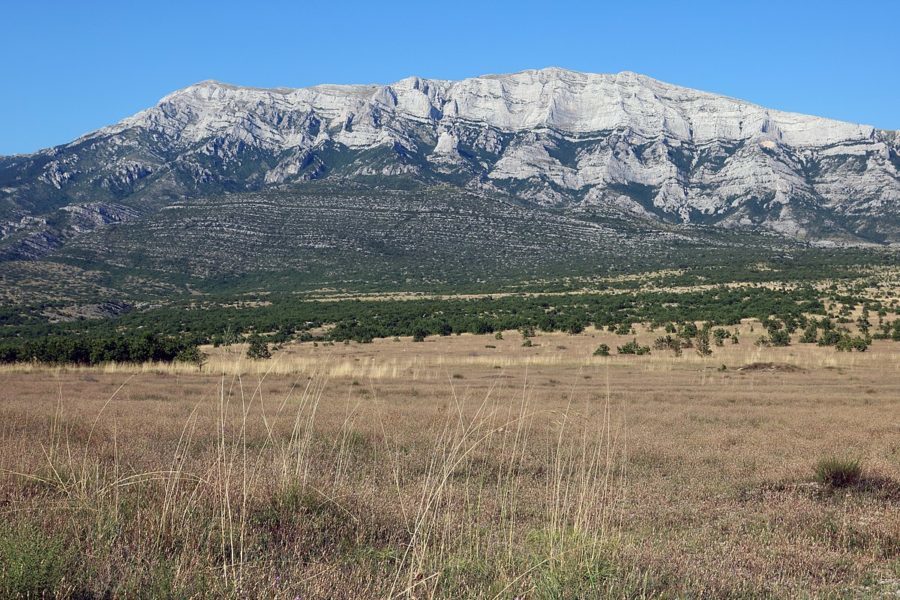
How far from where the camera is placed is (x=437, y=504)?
518 centimetres

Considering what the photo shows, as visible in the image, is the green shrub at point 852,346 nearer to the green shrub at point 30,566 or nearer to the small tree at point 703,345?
the small tree at point 703,345

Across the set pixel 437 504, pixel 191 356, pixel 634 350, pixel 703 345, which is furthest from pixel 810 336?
pixel 437 504

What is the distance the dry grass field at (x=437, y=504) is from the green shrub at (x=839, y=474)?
0.17 m

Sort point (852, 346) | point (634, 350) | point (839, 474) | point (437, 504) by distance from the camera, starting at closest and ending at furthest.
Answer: point (437, 504)
point (839, 474)
point (852, 346)
point (634, 350)

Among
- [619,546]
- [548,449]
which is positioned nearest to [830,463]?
[548,449]

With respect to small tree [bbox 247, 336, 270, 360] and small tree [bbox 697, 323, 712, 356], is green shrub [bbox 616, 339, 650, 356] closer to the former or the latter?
small tree [bbox 697, 323, 712, 356]

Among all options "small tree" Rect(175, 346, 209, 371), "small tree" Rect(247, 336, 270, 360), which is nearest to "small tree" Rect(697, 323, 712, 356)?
"small tree" Rect(247, 336, 270, 360)

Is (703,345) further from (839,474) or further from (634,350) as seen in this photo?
(839,474)

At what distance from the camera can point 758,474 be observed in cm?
992

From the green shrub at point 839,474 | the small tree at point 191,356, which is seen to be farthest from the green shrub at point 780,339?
the green shrub at point 839,474

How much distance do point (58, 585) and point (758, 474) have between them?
8776mm

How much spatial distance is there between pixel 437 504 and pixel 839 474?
6.44 m

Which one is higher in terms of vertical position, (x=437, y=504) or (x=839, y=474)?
(x=437, y=504)

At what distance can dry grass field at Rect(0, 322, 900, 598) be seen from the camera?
4551mm
